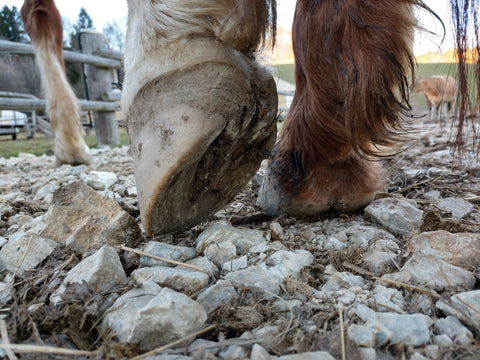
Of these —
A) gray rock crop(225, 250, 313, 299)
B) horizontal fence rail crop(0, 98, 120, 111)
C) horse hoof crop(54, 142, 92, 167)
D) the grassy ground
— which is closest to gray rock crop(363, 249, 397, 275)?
gray rock crop(225, 250, 313, 299)

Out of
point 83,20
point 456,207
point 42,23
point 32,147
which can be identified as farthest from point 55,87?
point 83,20

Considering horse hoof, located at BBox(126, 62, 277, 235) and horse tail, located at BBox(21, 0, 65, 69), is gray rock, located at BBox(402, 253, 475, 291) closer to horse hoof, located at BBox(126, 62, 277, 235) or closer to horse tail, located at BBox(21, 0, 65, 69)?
horse hoof, located at BBox(126, 62, 277, 235)

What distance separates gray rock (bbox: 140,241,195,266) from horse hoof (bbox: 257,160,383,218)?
360 mm

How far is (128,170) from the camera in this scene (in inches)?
91.7

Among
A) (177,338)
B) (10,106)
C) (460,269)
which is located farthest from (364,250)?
(10,106)

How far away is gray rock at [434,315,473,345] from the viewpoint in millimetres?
564

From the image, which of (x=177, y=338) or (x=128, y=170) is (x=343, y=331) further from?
(x=128, y=170)

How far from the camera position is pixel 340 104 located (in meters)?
0.94

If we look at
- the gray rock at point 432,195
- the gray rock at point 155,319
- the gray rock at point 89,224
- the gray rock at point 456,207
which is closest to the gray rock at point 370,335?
the gray rock at point 155,319

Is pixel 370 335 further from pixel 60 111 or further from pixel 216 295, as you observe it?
pixel 60 111

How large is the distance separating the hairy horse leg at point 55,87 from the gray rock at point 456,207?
2292mm

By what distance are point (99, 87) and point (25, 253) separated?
451 cm

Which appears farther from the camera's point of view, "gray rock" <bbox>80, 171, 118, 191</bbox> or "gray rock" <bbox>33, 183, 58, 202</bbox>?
"gray rock" <bbox>80, 171, 118, 191</bbox>

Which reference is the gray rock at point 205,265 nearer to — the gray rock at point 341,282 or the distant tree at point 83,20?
the gray rock at point 341,282
